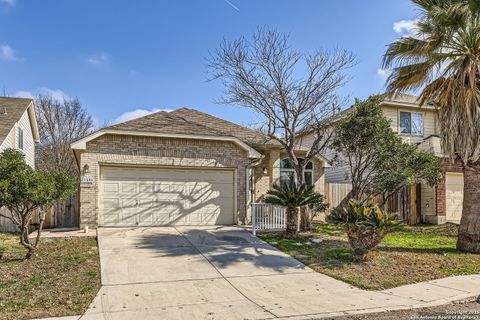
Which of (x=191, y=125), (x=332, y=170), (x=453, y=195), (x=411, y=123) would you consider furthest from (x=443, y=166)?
(x=191, y=125)

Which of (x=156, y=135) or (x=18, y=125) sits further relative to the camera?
(x=18, y=125)

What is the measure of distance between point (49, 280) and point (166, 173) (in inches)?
289

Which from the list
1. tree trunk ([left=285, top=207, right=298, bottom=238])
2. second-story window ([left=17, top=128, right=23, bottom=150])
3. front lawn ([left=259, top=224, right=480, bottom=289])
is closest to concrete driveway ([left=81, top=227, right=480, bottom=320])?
front lawn ([left=259, top=224, right=480, bottom=289])

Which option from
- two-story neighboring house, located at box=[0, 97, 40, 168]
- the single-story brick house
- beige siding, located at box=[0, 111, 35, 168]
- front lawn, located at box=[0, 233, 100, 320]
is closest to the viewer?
front lawn, located at box=[0, 233, 100, 320]

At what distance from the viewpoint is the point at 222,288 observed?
741 centimetres

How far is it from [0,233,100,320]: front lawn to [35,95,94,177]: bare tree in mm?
18064

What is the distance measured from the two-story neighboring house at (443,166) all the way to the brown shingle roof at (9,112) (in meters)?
12.7

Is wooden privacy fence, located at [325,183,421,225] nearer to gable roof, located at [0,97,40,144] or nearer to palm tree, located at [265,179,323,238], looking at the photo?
palm tree, located at [265,179,323,238]

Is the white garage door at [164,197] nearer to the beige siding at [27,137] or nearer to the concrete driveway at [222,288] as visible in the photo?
the concrete driveway at [222,288]

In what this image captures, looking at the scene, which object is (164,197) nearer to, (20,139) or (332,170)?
(20,139)

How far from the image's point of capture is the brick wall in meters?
13.4

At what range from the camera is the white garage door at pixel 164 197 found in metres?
13.8

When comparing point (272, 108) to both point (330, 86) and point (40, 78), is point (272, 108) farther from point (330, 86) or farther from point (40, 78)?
point (40, 78)

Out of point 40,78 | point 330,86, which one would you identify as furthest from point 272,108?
point 40,78
